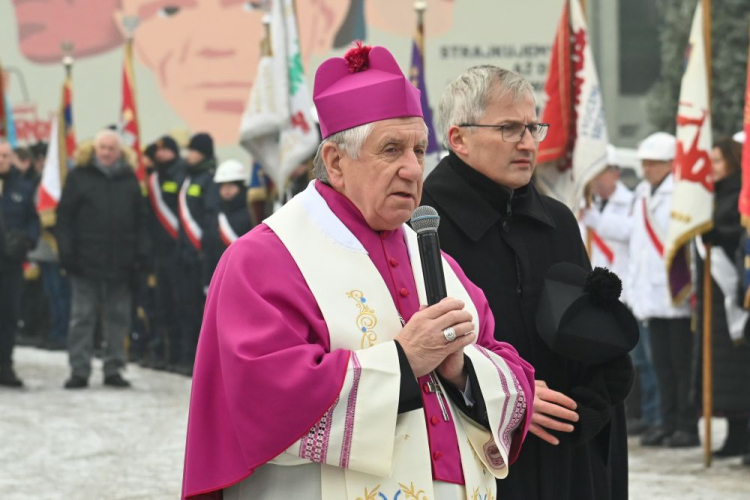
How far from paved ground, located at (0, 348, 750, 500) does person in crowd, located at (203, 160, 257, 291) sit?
4.24 feet

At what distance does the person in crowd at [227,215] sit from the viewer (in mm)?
12758

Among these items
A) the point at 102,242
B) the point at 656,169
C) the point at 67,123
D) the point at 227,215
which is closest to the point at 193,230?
the point at 227,215

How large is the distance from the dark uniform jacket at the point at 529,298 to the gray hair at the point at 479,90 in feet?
0.56

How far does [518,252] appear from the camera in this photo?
167 inches

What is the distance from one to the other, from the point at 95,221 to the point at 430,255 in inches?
371

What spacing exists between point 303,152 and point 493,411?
764 cm

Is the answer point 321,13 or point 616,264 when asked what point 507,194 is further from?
point 321,13

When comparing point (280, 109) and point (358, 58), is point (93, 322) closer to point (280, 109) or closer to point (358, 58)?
point (280, 109)

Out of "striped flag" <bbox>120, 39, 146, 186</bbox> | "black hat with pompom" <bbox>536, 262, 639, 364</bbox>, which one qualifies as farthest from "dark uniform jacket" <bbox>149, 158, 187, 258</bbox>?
"black hat with pompom" <bbox>536, 262, 639, 364</bbox>

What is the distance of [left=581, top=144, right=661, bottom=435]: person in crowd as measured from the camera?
33.9 feet

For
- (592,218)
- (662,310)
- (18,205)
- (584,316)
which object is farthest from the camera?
(18,205)

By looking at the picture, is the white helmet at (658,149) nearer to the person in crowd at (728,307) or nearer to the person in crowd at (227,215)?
the person in crowd at (728,307)

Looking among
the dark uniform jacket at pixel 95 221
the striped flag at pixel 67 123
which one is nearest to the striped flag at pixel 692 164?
the dark uniform jacket at pixel 95 221

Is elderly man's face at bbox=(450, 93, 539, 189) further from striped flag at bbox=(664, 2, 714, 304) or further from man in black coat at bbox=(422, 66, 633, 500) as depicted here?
striped flag at bbox=(664, 2, 714, 304)
